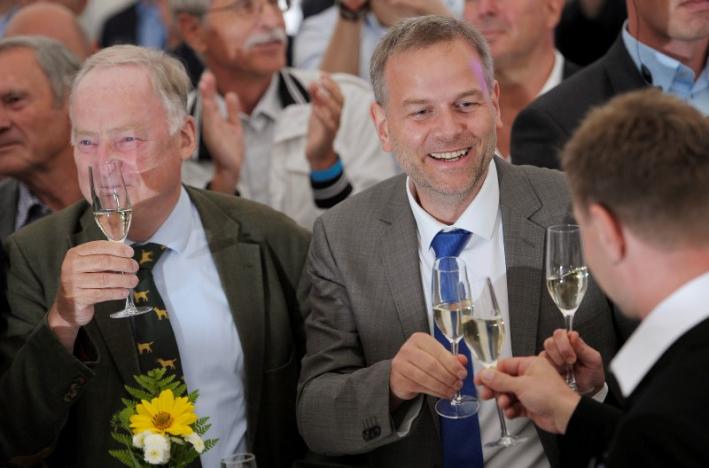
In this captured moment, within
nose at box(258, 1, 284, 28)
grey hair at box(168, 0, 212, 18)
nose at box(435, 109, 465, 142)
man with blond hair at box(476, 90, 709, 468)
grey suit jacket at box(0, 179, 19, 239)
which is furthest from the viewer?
grey hair at box(168, 0, 212, 18)

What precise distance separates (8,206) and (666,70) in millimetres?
2276

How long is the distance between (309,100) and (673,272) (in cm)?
296

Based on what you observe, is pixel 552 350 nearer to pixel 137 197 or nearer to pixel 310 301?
pixel 310 301

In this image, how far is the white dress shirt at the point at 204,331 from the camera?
2730 mm

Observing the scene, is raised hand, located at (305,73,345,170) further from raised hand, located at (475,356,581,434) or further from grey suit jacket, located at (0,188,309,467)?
raised hand, located at (475,356,581,434)

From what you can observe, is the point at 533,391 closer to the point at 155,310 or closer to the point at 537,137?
the point at 155,310

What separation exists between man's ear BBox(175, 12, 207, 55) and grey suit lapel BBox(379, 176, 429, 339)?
2295mm

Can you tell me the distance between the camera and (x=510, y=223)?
254 cm

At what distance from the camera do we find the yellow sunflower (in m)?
2.18

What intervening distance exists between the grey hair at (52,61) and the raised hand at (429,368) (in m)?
2.06

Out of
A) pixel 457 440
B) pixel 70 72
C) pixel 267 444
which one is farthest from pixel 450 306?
pixel 70 72

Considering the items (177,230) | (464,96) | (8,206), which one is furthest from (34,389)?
(8,206)

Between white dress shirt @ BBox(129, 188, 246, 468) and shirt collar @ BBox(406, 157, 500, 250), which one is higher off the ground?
shirt collar @ BBox(406, 157, 500, 250)

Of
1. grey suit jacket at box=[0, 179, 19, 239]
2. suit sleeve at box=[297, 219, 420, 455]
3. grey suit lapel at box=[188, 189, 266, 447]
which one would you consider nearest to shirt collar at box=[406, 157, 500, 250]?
suit sleeve at box=[297, 219, 420, 455]
